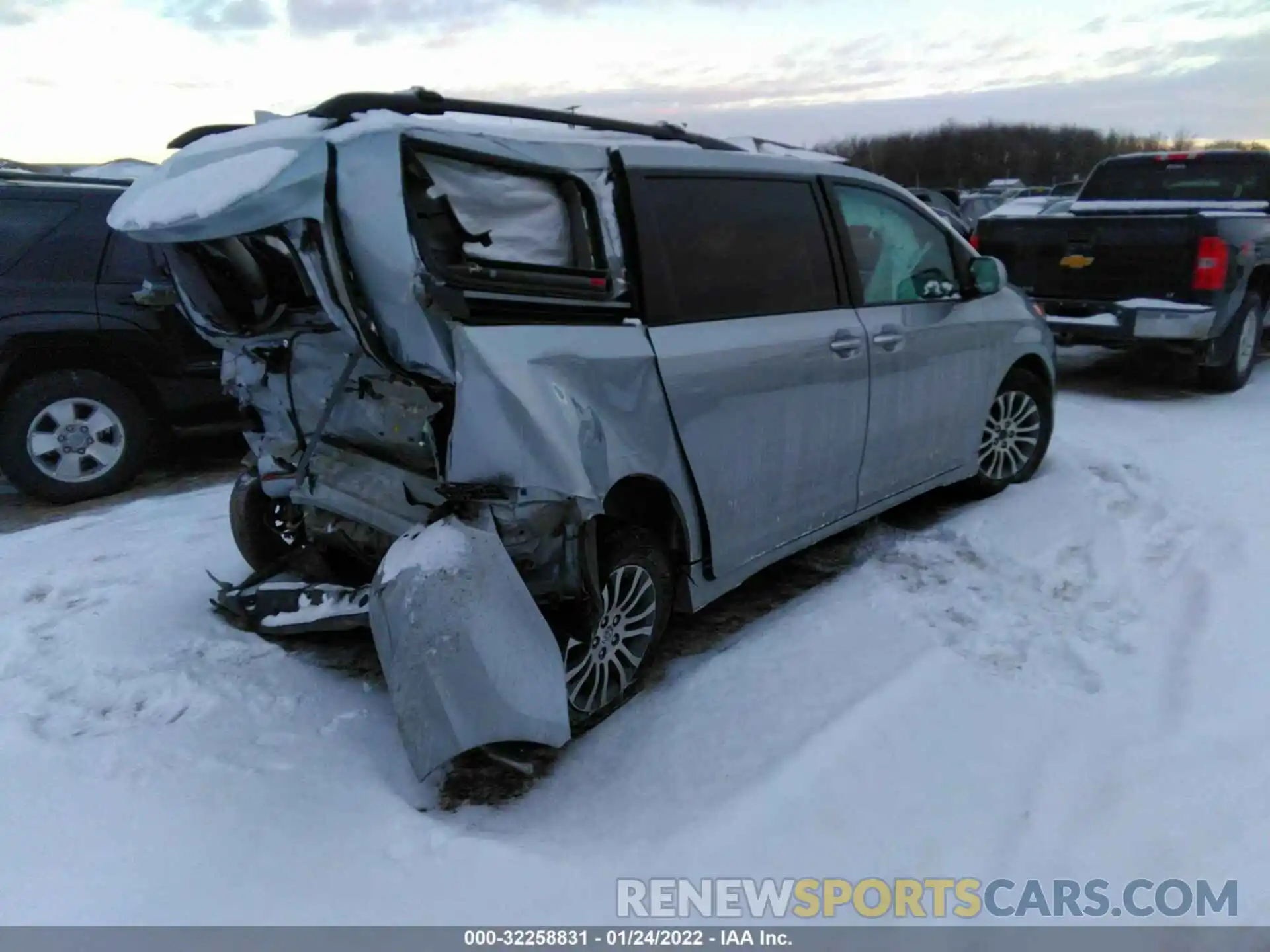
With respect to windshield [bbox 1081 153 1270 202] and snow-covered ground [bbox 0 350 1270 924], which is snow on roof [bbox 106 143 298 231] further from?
windshield [bbox 1081 153 1270 202]

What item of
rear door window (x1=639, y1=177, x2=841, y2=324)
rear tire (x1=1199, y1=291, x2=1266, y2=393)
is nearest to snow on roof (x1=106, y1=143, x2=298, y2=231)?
rear door window (x1=639, y1=177, x2=841, y2=324)

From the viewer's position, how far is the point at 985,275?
15.7ft

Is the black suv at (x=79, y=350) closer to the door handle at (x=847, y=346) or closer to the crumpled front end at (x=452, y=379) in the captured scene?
the crumpled front end at (x=452, y=379)

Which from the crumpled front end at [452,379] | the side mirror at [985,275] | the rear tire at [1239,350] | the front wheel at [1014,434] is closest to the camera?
the crumpled front end at [452,379]

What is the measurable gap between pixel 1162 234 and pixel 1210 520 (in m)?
3.56

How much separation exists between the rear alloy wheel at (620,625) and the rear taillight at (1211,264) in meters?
6.16

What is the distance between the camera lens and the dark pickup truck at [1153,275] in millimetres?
7430

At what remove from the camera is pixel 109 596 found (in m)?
3.97

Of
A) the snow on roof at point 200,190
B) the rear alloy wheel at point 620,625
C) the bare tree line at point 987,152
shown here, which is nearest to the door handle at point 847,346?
the rear alloy wheel at point 620,625

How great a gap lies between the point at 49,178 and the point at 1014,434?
19.9ft

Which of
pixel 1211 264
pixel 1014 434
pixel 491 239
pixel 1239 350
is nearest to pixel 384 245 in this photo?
pixel 491 239

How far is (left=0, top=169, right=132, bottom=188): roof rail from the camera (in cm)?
575

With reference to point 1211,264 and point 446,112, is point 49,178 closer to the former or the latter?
point 446,112

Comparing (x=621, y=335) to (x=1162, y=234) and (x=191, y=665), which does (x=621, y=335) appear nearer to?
(x=191, y=665)
